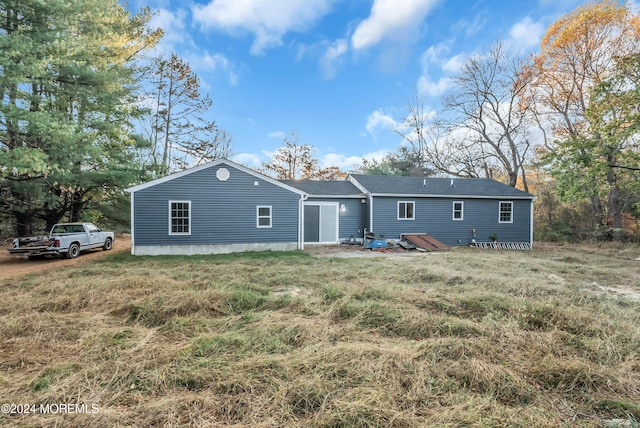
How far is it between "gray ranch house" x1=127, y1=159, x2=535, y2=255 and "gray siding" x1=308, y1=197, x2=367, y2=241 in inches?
2.0

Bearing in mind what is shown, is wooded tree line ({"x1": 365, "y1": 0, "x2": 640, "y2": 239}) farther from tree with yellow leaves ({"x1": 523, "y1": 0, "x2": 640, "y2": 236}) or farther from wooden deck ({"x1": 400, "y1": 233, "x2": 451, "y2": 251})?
wooden deck ({"x1": 400, "y1": 233, "x2": 451, "y2": 251})

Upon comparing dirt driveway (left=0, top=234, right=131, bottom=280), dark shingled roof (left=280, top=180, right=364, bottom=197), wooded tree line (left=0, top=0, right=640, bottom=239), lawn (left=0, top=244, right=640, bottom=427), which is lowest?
dirt driveway (left=0, top=234, right=131, bottom=280)

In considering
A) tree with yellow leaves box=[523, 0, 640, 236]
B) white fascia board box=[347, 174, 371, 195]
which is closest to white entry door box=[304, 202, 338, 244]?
white fascia board box=[347, 174, 371, 195]

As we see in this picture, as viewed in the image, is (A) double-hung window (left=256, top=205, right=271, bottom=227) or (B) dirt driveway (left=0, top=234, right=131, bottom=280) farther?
(A) double-hung window (left=256, top=205, right=271, bottom=227)

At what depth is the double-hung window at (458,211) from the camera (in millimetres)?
15375

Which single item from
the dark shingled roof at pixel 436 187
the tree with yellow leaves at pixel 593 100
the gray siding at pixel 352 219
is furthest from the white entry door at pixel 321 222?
the tree with yellow leaves at pixel 593 100

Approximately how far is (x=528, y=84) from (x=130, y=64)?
84.7 feet

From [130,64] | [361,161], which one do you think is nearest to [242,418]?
[130,64]

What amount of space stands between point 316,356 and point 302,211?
981cm

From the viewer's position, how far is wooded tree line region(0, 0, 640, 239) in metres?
9.10

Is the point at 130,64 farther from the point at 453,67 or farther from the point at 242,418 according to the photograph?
the point at 453,67

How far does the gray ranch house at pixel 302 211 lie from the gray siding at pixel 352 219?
0.05 metres

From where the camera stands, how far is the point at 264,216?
12273mm

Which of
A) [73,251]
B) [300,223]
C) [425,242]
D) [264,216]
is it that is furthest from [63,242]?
[425,242]
